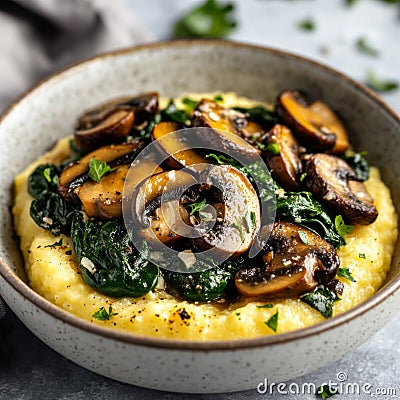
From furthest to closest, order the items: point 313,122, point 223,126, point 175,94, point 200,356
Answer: point 175,94 < point 313,122 < point 223,126 < point 200,356

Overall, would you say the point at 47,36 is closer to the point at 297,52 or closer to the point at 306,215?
the point at 297,52

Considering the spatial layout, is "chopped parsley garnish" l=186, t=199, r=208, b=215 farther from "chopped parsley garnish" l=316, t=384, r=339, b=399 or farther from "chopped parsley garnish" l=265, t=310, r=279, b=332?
"chopped parsley garnish" l=316, t=384, r=339, b=399

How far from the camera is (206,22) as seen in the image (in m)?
9.01

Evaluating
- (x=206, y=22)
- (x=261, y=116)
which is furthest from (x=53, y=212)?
(x=206, y=22)

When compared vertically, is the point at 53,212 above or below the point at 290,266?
below

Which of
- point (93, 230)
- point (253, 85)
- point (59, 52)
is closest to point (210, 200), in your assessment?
point (93, 230)

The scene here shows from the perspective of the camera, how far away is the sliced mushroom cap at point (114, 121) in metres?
5.84

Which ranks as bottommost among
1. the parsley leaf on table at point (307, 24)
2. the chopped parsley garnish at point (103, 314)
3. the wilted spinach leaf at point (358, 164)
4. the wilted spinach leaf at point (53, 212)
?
the chopped parsley garnish at point (103, 314)

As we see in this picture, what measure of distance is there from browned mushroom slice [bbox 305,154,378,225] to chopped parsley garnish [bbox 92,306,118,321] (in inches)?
76.6

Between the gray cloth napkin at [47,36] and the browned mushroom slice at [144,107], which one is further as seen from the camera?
the gray cloth napkin at [47,36]

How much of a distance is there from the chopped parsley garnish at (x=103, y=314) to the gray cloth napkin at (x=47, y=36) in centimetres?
355

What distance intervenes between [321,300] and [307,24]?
5.92m

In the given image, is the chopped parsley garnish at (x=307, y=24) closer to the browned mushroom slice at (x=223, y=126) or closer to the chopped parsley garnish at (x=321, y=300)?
the browned mushroom slice at (x=223, y=126)

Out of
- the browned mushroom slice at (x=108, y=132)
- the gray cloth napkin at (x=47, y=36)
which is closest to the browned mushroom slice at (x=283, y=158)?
the browned mushroom slice at (x=108, y=132)
